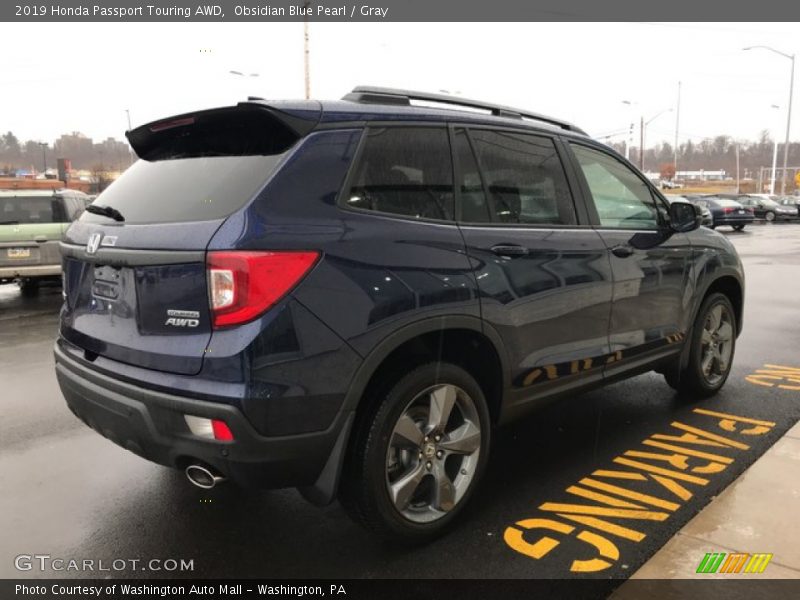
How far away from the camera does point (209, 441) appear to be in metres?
2.36

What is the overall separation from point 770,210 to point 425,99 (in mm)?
40962

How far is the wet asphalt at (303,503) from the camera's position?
2.79m

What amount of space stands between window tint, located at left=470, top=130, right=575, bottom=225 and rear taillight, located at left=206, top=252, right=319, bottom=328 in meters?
1.27

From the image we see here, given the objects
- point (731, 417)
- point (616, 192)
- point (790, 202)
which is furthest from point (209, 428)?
point (790, 202)

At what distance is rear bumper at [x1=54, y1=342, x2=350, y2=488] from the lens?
234 centimetres

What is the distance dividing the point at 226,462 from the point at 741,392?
14.2ft

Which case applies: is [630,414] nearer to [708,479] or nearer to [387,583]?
[708,479]

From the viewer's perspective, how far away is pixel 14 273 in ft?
31.6

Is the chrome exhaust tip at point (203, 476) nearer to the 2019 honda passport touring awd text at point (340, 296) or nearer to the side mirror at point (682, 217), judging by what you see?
the 2019 honda passport touring awd text at point (340, 296)

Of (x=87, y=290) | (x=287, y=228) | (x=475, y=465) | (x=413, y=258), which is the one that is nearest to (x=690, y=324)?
(x=475, y=465)

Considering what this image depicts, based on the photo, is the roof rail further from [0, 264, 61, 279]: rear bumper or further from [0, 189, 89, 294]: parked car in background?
[0, 264, 61, 279]: rear bumper

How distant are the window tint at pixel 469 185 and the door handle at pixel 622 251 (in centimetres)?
105

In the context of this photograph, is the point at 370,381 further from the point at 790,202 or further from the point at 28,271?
the point at 790,202

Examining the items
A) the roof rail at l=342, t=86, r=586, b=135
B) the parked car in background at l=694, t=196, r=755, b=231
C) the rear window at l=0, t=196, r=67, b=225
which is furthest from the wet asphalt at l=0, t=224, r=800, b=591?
the parked car in background at l=694, t=196, r=755, b=231
